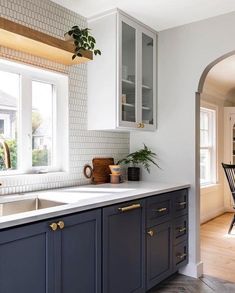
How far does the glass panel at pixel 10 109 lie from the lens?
224 centimetres

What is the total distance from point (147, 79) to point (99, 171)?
1024 millimetres

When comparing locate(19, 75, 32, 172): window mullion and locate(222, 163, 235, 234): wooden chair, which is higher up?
locate(19, 75, 32, 172): window mullion

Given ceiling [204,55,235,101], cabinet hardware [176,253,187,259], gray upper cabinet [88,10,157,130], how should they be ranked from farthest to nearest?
ceiling [204,55,235,101] < cabinet hardware [176,253,187,259] < gray upper cabinet [88,10,157,130]

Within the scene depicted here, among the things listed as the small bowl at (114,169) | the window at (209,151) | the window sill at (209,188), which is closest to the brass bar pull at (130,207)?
the small bowl at (114,169)

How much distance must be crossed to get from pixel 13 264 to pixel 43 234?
7.8 inches

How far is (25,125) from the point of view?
2352 millimetres

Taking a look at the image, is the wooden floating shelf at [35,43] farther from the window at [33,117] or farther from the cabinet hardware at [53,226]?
the cabinet hardware at [53,226]

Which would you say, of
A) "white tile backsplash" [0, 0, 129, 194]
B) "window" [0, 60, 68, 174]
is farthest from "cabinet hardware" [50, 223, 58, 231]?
"window" [0, 60, 68, 174]

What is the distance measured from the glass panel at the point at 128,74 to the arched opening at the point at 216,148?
1641mm

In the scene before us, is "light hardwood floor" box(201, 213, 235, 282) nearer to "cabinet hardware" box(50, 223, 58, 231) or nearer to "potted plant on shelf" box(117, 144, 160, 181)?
"potted plant on shelf" box(117, 144, 160, 181)

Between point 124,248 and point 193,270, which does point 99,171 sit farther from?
point 193,270

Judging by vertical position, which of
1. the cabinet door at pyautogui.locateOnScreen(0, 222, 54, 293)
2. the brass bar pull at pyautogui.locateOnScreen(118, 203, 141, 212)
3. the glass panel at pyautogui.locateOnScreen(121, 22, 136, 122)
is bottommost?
the cabinet door at pyautogui.locateOnScreen(0, 222, 54, 293)

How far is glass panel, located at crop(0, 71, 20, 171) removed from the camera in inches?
88.4

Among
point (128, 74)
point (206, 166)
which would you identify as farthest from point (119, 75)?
point (206, 166)
